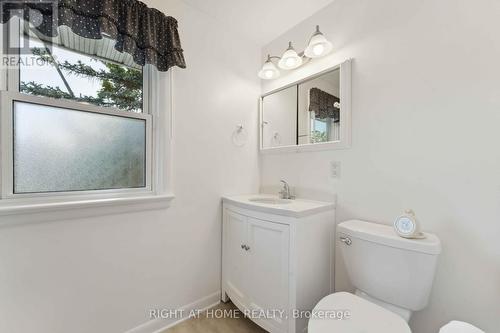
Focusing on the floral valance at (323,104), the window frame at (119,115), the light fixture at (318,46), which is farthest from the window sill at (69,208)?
the light fixture at (318,46)

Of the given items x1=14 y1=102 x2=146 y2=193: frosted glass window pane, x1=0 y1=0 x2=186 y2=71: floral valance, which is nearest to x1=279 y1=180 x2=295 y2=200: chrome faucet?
x1=14 y1=102 x2=146 y2=193: frosted glass window pane

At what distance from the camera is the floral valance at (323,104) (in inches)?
59.4

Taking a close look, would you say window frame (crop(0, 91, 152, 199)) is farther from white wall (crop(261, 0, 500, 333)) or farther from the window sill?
white wall (crop(261, 0, 500, 333))

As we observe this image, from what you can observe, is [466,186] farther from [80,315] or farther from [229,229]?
[80,315]

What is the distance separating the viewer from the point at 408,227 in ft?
3.32

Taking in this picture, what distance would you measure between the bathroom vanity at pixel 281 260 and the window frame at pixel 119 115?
23.6 inches

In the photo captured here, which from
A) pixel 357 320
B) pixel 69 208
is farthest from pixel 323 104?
pixel 69 208

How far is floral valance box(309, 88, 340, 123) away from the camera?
4.95ft

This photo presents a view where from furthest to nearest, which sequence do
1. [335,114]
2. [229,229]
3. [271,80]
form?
[271,80]
[229,229]
[335,114]

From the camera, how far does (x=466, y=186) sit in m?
1.02

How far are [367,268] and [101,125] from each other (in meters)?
1.74

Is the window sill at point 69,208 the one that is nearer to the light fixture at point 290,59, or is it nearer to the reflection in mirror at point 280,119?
the reflection in mirror at point 280,119

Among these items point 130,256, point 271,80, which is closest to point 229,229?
point 130,256

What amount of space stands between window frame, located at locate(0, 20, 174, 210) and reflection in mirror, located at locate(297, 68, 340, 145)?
1.02m
